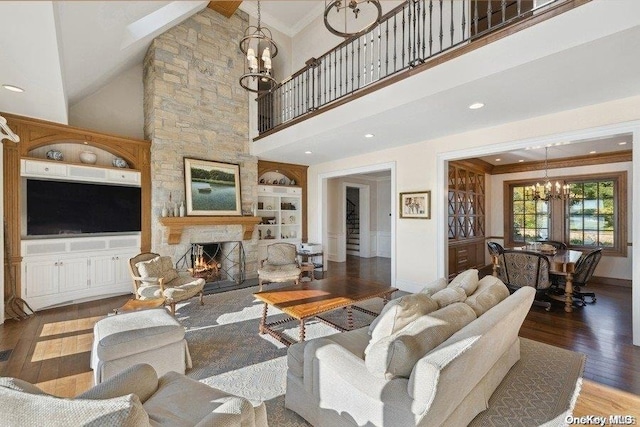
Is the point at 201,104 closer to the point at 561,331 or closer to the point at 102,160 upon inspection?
the point at 102,160

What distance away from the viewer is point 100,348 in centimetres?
217

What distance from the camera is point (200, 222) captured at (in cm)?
543

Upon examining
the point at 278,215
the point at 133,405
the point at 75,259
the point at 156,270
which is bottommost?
the point at 156,270

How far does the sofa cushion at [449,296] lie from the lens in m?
2.14

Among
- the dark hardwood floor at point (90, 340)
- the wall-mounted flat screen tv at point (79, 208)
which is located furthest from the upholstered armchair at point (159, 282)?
the wall-mounted flat screen tv at point (79, 208)

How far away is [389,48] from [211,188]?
442 cm

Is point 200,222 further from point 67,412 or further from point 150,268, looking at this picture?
point 67,412

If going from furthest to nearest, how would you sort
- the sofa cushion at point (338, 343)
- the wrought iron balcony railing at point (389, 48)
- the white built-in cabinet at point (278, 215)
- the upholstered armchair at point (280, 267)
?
the white built-in cabinet at point (278, 215) < the upholstered armchair at point (280, 267) < the wrought iron balcony railing at point (389, 48) < the sofa cushion at point (338, 343)

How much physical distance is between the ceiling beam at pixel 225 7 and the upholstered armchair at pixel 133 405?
650cm

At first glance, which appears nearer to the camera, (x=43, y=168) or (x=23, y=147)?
(x=23, y=147)

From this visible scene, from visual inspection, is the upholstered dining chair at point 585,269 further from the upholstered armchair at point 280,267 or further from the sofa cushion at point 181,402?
the sofa cushion at point 181,402

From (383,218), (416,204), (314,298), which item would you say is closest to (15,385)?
(314,298)

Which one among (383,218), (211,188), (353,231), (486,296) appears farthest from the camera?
(353,231)

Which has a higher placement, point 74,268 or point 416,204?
point 416,204
